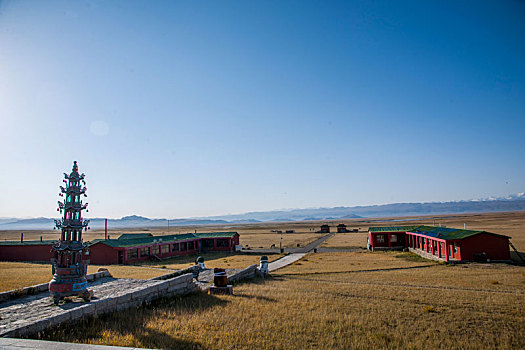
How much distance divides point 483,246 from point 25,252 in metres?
62.0

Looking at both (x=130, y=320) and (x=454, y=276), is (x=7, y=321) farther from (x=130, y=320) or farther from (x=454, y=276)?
(x=454, y=276)

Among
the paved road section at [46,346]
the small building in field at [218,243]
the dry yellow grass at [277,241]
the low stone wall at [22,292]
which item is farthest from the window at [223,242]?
the paved road section at [46,346]

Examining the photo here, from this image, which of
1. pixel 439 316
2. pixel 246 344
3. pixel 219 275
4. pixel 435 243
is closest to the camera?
pixel 246 344

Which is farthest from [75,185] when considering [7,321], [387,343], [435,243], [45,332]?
[435,243]

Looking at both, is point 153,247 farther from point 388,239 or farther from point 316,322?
point 316,322

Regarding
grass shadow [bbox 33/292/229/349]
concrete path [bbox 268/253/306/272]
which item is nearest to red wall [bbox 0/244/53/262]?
concrete path [bbox 268/253/306/272]

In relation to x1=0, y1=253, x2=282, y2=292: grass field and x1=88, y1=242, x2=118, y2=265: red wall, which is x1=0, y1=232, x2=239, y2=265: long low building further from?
x1=0, y1=253, x2=282, y2=292: grass field

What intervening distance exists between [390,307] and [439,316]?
1.97m

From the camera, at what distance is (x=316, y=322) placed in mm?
11406

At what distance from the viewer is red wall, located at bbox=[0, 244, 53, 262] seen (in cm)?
4716

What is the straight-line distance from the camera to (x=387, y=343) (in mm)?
9570

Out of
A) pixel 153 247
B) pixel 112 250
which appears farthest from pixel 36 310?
pixel 153 247

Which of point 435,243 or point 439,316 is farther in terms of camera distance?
point 435,243

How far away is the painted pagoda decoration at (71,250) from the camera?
13.1m
